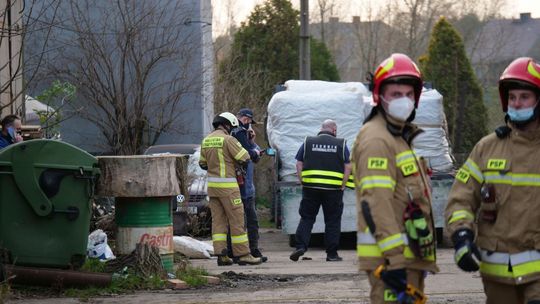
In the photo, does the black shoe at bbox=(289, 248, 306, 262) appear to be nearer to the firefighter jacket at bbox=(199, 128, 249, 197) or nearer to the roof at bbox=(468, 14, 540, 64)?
the firefighter jacket at bbox=(199, 128, 249, 197)

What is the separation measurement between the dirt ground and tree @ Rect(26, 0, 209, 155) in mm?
8139

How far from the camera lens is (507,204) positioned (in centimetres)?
584

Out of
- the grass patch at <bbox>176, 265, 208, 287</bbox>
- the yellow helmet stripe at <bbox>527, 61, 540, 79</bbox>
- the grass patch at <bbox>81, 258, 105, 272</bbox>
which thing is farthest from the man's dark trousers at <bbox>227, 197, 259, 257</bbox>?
the yellow helmet stripe at <bbox>527, 61, 540, 79</bbox>

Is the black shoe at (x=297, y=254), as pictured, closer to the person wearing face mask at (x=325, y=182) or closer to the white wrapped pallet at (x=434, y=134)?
the person wearing face mask at (x=325, y=182)

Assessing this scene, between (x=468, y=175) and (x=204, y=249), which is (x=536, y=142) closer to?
(x=468, y=175)

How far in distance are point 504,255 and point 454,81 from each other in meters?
24.5

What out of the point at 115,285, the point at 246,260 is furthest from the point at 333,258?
the point at 115,285

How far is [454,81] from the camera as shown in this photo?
98.1 feet

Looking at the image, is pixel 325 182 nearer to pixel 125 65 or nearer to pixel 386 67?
pixel 386 67

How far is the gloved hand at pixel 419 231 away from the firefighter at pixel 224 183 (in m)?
7.15

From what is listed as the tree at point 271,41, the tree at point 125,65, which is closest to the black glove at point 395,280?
the tree at point 125,65

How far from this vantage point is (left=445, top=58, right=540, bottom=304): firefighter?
576cm

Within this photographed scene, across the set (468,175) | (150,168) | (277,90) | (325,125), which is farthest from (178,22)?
(468,175)

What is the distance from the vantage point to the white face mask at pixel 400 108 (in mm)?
5645
